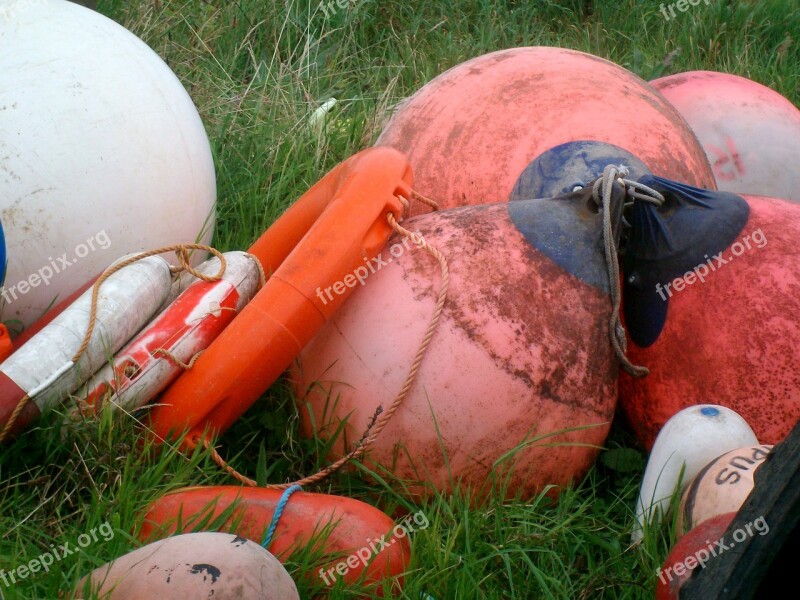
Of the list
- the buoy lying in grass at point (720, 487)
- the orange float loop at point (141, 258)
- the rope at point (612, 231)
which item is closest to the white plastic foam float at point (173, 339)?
the orange float loop at point (141, 258)

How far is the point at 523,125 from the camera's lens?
127 inches

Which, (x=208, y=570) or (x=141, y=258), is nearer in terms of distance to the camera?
(x=208, y=570)

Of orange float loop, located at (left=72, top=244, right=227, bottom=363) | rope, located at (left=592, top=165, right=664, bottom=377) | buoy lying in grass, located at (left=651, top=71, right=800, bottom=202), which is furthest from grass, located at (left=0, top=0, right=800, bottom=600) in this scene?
buoy lying in grass, located at (left=651, top=71, right=800, bottom=202)

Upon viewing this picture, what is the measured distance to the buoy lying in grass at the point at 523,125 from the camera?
317 centimetres

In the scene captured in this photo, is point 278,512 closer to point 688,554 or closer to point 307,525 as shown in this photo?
point 307,525

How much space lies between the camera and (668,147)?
3.22 meters

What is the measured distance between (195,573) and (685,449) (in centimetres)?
131

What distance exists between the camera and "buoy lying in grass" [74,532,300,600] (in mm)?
1959

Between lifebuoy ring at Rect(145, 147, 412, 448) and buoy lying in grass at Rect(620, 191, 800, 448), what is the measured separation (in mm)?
768

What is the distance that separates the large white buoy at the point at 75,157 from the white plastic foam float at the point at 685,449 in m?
1.59

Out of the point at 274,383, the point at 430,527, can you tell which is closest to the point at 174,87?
the point at 274,383

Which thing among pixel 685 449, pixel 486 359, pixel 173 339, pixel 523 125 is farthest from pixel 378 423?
pixel 523 125

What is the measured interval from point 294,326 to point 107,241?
0.66 metres

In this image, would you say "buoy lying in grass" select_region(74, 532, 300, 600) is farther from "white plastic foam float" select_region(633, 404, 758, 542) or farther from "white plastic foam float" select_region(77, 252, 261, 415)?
"white plastic foam float" select_region(633, 404, 758, 542)
